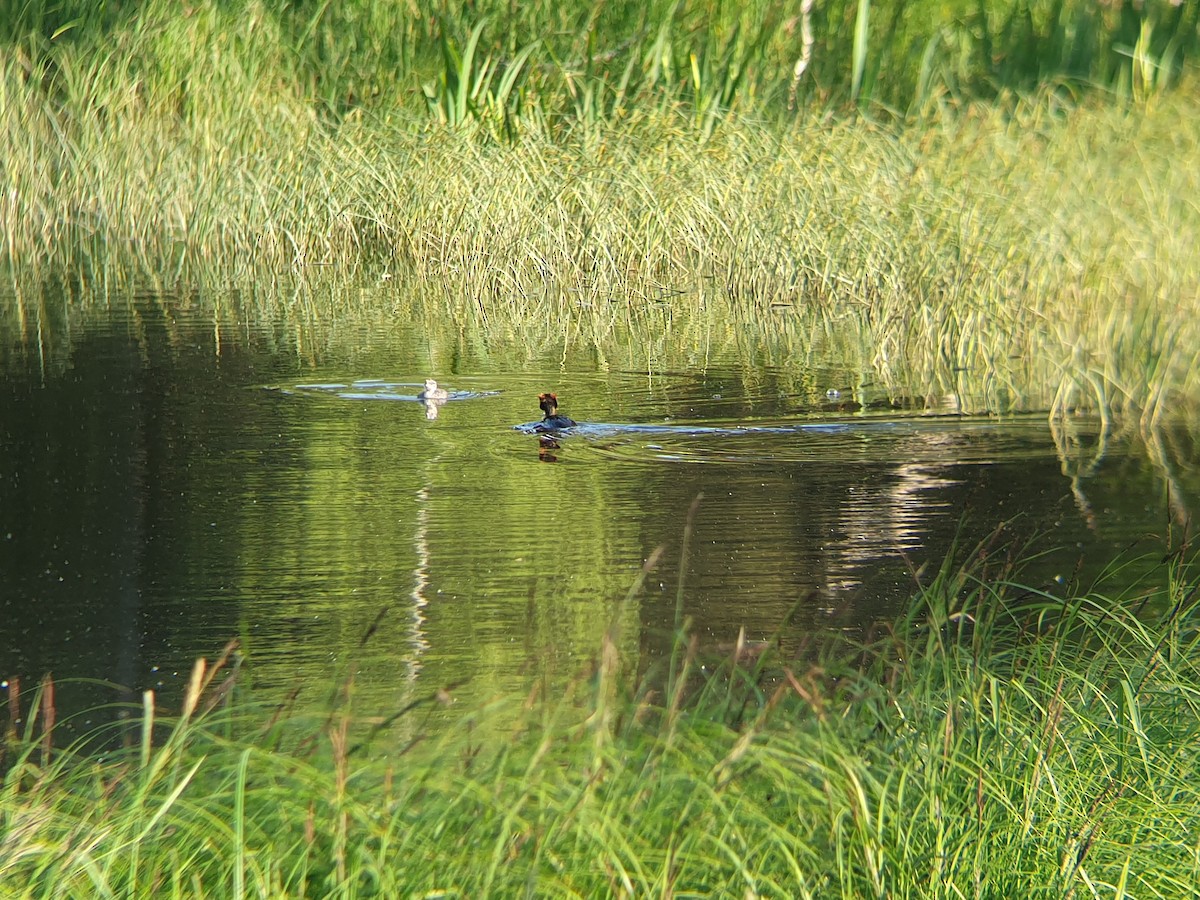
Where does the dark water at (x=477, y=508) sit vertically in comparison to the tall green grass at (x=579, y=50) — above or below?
below

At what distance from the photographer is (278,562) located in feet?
19.7

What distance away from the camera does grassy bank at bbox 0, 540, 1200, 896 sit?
306cm

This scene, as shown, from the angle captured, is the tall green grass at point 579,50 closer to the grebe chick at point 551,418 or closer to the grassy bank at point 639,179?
the grassy bank at point 639,179

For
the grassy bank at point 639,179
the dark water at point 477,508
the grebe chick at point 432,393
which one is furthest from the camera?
the grassy bank at point 639,179

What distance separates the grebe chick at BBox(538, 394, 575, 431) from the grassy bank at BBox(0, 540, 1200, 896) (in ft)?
14.7

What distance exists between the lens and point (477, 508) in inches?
269

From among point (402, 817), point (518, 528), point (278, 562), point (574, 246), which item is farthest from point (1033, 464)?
point (574, 246)

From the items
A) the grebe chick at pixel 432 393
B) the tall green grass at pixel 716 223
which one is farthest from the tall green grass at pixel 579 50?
the grebe chick at pixel 432 393

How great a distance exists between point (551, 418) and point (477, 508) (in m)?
1.44

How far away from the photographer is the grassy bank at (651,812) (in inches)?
120

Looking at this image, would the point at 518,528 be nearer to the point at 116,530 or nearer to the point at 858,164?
the point at 116,530

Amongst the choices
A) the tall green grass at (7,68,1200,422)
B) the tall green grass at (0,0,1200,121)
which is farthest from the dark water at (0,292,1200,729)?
the tall green grass at (0,0,1200,121)

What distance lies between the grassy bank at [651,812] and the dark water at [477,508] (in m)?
0.39

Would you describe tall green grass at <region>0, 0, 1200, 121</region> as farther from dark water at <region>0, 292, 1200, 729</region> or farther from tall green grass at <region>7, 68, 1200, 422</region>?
dark water at <region>0, 292, 1200, 729</region>
